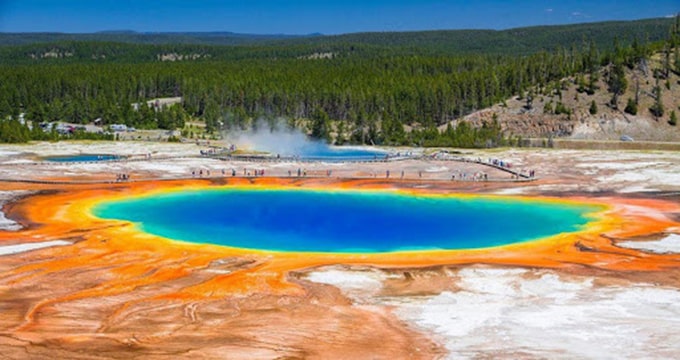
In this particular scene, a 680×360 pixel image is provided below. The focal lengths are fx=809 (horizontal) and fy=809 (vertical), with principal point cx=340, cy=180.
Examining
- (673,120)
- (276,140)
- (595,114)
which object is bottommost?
(276,140)

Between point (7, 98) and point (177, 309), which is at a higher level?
point (7, 98)

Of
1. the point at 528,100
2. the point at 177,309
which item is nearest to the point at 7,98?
the point at 528,100

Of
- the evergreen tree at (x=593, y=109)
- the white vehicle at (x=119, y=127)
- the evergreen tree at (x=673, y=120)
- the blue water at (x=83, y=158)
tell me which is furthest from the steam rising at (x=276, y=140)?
the evergreen tree at (x=673, y=120)

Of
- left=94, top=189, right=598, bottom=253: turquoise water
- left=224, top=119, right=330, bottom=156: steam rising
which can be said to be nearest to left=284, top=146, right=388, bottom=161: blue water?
left=224, top=119, right=330, bottom=156: steam rising

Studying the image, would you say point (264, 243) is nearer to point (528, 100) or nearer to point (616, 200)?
point (616, 200)

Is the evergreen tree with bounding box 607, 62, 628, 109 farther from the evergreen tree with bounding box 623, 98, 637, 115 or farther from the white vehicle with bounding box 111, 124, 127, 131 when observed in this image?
the white vehicle with bounding box 111, 124, 127, 131

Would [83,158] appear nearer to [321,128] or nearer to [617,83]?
[321,128]

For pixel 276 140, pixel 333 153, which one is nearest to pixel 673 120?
pixel 333 153

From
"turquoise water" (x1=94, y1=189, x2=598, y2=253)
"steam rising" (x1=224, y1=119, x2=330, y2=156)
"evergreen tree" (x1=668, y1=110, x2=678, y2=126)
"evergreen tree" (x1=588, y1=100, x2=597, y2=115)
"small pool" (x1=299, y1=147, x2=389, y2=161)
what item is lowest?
"turquoise water" (x1=94, y1=189, x2=598, y2=253)
